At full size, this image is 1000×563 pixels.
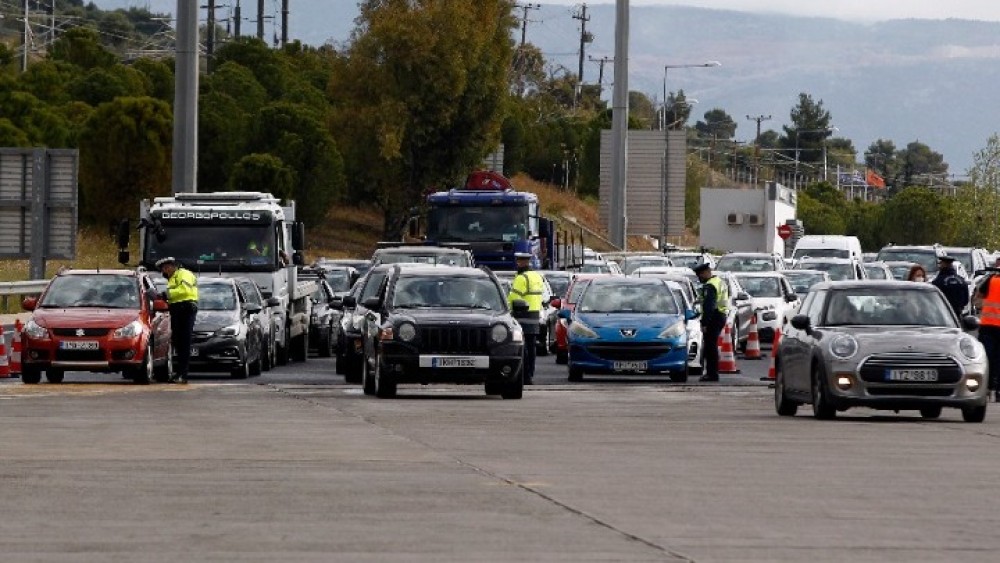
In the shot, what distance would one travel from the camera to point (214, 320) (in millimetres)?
39125

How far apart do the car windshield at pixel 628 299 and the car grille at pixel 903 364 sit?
1277 centimetres

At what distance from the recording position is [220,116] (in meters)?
88.6

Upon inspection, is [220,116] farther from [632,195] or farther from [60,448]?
[60,448]

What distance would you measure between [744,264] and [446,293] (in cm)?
3018

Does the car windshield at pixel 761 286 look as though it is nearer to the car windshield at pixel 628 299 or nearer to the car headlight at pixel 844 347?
the car windshield at pixel 628 299

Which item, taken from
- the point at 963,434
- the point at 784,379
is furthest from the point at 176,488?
the point at 784,379

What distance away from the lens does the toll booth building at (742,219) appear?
118 m

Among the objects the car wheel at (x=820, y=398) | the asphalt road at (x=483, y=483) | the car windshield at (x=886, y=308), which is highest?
the car windshield at (x=886, y=308)

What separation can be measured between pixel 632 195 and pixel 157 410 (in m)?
59.6

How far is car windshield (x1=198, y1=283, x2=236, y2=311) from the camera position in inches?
1563

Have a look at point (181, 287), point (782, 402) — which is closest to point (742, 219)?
point (181, 287)

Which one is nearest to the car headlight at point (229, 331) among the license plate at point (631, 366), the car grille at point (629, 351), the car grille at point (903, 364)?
the car grille at point (629, 351)

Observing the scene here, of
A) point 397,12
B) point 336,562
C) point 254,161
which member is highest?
point 397,12

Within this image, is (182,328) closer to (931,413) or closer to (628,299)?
(628,299)
